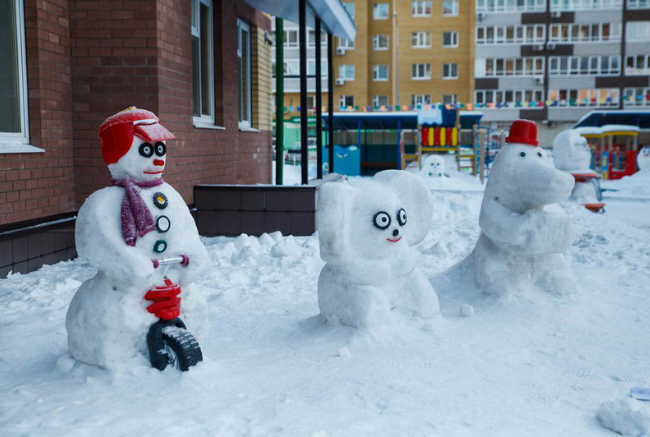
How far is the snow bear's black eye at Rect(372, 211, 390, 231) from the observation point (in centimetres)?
435

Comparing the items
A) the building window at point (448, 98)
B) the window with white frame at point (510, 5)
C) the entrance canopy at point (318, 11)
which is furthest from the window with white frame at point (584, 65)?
the entrance canopy at point (318, 11)

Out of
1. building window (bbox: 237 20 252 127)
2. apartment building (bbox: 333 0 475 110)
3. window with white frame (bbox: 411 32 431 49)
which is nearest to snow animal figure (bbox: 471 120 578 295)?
building window (bbox: 237 20 252 127)

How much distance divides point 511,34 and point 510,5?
72.8 inches

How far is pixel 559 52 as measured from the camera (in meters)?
44.5

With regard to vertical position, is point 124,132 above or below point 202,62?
below

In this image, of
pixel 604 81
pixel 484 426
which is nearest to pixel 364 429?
pixel 484 426

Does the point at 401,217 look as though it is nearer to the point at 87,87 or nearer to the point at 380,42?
the point at 87,87

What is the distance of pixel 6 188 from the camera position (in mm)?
6207

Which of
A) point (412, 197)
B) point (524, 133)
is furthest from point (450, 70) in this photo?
point (412, 197)

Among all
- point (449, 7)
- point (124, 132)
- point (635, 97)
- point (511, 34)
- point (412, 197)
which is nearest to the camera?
point (124, 132)

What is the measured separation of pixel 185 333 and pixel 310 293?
229cm

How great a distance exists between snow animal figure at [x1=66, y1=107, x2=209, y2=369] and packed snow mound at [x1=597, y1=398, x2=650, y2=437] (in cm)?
220

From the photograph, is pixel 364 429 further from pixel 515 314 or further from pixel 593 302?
pixel 593 302

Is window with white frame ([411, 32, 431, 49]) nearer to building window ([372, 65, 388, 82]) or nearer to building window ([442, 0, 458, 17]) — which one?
building window ([442, 0, 458, 17])
